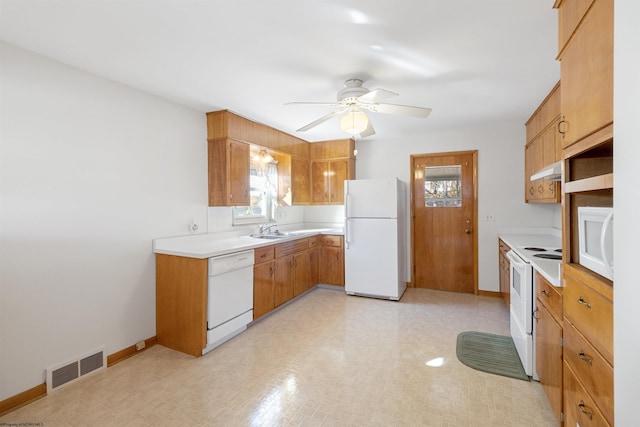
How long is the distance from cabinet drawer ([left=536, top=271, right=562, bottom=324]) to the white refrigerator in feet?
6.44

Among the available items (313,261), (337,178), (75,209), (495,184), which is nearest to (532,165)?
(495,184)

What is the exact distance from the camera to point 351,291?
420 centimetres

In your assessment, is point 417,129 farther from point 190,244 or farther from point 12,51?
point 12,51

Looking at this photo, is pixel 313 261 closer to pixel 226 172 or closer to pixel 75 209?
pixel 226 172

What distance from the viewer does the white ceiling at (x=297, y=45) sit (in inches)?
62.2

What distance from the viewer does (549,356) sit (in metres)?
1.81

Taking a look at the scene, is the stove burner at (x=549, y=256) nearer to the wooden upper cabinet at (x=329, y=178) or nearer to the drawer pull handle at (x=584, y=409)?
the drawer pull handle at (x=584, y=409)

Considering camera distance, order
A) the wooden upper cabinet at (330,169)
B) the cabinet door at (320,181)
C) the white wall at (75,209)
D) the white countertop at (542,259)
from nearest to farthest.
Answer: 1. the white countertop at (542,259)
2. the white wall at (75,209)
3. the wooden upper cabinet at (330,169)
4. the cabinet door at (320,181)

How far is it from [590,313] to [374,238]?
284cm

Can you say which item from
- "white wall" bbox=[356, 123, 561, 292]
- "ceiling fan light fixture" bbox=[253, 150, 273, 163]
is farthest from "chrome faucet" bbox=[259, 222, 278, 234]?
"white wall" bbox=[356, 123, 561, 292]

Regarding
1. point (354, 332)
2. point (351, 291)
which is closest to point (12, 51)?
point (354, 332)

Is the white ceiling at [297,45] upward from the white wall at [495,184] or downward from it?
upward

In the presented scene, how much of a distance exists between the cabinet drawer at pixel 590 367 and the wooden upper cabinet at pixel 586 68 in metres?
0.86

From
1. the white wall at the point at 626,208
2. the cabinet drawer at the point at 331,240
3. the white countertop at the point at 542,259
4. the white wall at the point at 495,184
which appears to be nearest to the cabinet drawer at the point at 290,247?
the cabinet drawer at the point at 331,240
